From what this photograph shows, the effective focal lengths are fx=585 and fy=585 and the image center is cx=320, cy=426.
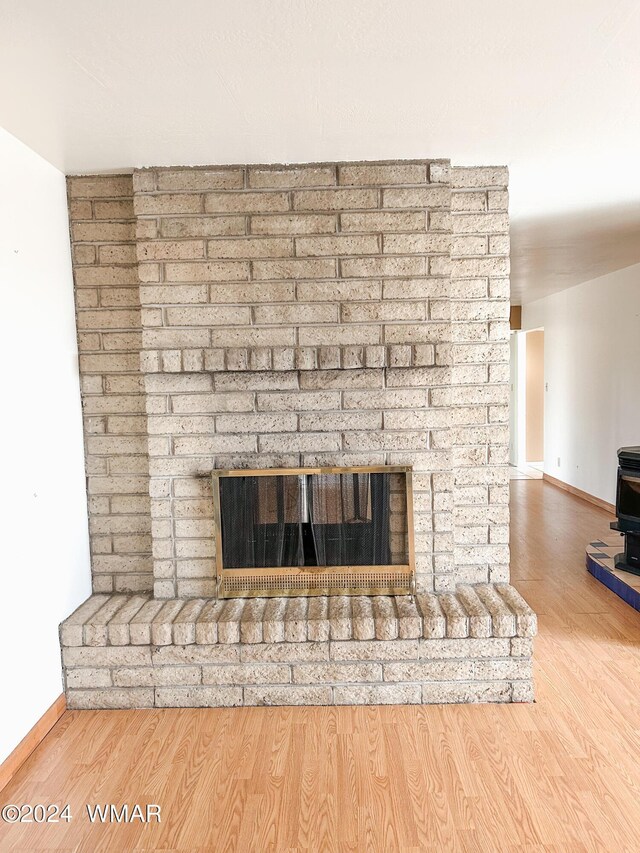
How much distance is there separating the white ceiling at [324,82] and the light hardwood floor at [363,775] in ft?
7.48

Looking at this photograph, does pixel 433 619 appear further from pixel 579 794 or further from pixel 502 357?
pixel 502 357

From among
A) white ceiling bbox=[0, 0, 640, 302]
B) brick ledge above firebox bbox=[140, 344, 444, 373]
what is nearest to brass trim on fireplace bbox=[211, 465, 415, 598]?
brick ledge above firebox bbox=[140, 344, 444, 373]

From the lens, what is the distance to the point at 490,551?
2.75 metres

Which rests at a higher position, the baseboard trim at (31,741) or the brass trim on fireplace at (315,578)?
the brass trim on fireplace at (315,578)

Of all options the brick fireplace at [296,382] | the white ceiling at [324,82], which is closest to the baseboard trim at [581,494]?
the brick fireplace at [296,382]

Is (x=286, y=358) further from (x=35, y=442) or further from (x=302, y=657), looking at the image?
(x=302, y=657)

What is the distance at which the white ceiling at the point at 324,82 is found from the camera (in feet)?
4.87

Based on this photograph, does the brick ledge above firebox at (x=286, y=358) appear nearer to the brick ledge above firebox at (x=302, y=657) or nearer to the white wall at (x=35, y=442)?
the white wall at (x=35, y=442)

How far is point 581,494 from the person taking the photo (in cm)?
629

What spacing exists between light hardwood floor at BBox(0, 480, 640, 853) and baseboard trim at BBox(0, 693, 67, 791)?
3 cm

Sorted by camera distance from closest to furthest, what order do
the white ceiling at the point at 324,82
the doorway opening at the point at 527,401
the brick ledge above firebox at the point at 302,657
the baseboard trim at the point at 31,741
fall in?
the white ceiling at the point at 324,82 < the baseboard trim at the point at 31,741 < the brick ledge above firebox at the point at 302,657 < the doorway opening at the point at 527,401

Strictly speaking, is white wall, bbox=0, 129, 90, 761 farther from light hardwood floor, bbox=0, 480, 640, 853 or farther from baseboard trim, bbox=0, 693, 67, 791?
light hardwood floor, bbox=0, 480, 640, 853

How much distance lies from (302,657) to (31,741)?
106 centimetres

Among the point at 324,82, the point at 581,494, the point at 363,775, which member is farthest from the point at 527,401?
the point at 324,82
